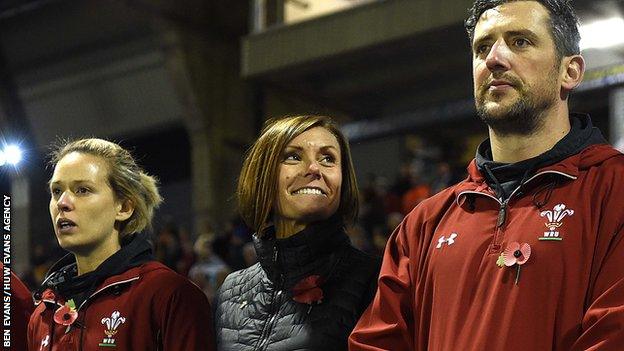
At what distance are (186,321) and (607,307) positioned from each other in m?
1.52

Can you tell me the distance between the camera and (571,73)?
2.95m

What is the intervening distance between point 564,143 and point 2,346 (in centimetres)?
222

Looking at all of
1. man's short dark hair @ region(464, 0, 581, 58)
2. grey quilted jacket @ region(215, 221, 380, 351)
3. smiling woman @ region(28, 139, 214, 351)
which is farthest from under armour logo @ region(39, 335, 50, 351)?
man's short dark hair @ region(464, 0, 581, 58)

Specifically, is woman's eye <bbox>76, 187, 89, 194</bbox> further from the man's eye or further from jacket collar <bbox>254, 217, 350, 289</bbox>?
the man's eye

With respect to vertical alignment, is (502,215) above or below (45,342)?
above

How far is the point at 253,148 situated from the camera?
3730 mm

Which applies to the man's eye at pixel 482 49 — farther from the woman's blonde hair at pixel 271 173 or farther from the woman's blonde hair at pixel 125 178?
the woman's blonde hair at pixel 125 178

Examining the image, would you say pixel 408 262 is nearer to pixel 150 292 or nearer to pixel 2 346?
pixel 150 292

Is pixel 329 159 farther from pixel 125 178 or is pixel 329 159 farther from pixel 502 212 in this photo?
pixel 502 212

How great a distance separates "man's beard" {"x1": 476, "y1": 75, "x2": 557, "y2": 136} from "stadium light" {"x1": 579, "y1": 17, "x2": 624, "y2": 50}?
863cm

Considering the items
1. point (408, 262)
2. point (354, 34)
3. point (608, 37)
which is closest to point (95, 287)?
point (408, 262)

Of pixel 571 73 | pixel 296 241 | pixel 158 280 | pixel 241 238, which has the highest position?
pixel 571 73

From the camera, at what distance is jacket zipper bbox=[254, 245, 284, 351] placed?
11.4 feet

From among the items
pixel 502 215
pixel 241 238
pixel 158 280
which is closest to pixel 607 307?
pixel 502 215
